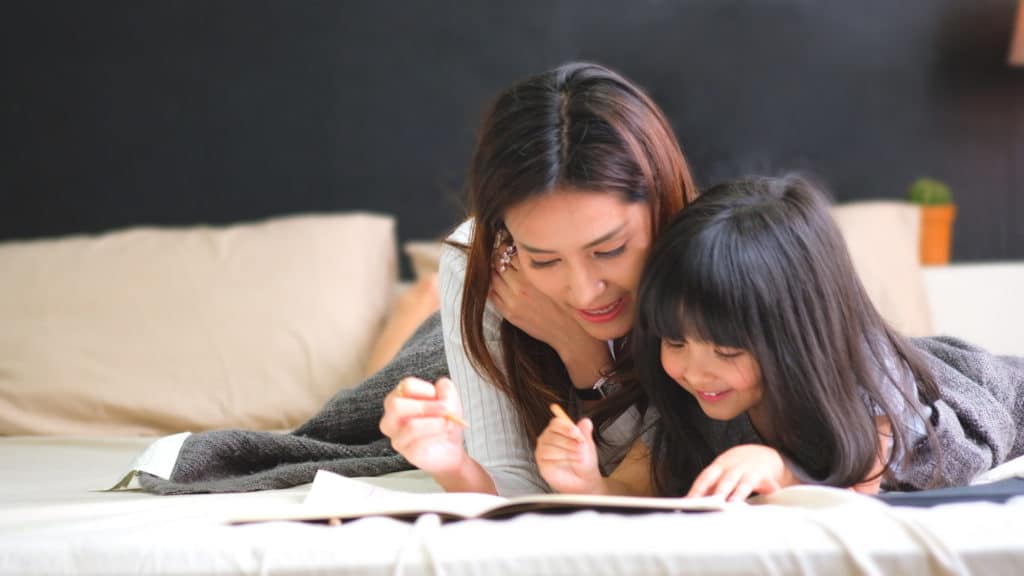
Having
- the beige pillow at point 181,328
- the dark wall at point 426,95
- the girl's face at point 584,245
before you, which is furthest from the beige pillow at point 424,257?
the girl's face at point 584,245

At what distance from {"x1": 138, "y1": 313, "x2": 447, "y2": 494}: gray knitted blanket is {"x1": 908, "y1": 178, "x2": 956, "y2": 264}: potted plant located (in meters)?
1.52

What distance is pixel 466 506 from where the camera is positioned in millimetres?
1050

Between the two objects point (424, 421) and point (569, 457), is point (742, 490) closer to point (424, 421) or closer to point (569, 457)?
point (569, 457)

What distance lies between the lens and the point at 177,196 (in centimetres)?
309

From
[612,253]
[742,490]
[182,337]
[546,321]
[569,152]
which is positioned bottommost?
[182,337]

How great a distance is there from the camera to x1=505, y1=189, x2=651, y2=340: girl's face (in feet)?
4.19

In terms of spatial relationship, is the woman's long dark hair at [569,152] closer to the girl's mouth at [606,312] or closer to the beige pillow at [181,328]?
the girl's mouth at [606,312]

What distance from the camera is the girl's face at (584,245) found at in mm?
1278

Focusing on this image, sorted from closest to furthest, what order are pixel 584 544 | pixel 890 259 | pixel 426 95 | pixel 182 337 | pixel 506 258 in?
pixel 584 544 → pixel 506 258 → pixel 182 337 → pixel 890 259 → pixel 426 95

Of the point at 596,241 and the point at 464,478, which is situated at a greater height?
the point at 596,241

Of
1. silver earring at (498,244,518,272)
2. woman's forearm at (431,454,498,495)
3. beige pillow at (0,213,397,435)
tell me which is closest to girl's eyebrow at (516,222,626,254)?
silver earring at (498,244,518,272)

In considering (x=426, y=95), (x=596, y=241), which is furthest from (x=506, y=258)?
(x=426, y=95)

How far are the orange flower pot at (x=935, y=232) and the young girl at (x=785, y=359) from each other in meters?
1.60

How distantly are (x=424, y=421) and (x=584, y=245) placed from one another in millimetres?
264
